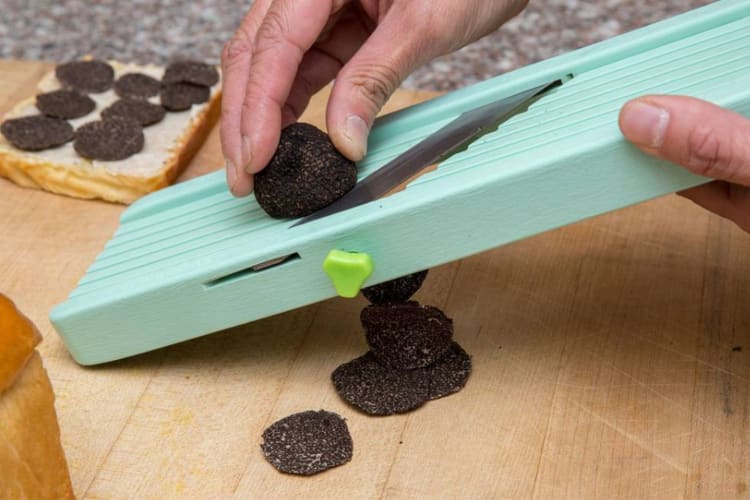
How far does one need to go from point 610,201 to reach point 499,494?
1.54ft

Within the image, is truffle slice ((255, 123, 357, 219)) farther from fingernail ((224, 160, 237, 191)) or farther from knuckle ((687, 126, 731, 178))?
knuckle ((687, 126, 731, 178))

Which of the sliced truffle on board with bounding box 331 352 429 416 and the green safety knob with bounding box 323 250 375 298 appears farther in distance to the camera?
the sliced truffle on board with bounding box 331 352 429 416

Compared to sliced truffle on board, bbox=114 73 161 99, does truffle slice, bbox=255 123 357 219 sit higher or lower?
higher

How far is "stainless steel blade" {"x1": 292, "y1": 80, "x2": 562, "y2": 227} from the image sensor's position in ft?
5.55

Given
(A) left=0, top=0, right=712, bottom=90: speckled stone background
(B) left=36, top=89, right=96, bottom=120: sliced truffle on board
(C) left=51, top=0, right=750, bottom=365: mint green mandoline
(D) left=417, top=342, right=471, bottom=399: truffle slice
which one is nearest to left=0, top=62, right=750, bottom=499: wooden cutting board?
(D) left=417, top=342, right=471, bottom=399: truffle slice

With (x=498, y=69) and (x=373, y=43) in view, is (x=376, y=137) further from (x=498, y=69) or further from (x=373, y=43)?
(x=498, y=69)

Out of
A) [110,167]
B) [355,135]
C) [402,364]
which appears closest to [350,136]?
[355,135]

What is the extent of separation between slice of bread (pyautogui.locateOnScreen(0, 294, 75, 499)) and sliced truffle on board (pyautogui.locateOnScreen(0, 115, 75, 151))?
103cm

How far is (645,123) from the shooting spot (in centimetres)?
142

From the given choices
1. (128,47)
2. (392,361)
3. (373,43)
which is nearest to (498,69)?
(128,47)

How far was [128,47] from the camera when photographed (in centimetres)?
319

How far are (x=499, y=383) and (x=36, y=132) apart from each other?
4.10 ft

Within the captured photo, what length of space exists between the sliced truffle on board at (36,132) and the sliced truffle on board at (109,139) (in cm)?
4

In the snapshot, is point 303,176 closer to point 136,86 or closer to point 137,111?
point 137,111
